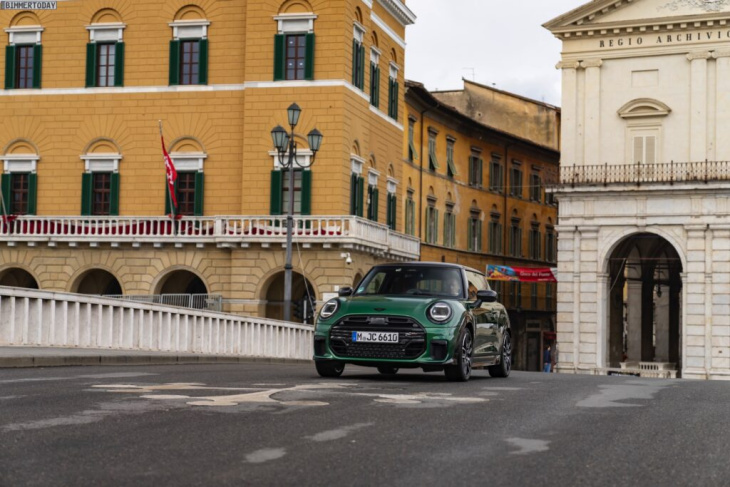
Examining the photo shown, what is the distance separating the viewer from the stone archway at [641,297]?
51688 mm

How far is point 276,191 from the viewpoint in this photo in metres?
46.9

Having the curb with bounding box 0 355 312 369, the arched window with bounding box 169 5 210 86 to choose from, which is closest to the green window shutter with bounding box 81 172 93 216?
the arched window with bounding box 169 5 210 86

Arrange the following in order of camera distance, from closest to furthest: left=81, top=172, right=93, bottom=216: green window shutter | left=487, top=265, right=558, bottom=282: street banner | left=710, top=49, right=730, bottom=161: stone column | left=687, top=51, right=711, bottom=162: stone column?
left=710, top=49, right=730, bottom=161: stone column → left=687, top=51, right=711, bottom=162: stone column → left=81, top=172, right=93, bottom=216: green window shutter → left=487, top=265, right=558, bottom=282: street banner

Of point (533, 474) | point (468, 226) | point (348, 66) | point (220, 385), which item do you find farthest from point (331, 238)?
point (533, 474)

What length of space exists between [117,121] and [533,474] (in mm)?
43234

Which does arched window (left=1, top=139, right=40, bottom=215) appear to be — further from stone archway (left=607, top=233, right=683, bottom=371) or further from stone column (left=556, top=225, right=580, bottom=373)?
stone archway (left=607, top=233, right=683, bottom=371)

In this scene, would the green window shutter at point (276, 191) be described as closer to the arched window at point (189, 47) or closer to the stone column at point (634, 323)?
the arched window at point (189, 47)

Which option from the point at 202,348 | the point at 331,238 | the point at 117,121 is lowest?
the point at 202,348

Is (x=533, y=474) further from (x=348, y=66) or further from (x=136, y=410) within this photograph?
(x=348, y=66)

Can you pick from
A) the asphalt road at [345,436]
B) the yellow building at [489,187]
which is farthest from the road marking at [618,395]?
the yellow building at [489,187]

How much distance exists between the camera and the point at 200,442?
873 centimetres

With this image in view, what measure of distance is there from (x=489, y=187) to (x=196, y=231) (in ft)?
88.1

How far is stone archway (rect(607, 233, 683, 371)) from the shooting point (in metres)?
51.7

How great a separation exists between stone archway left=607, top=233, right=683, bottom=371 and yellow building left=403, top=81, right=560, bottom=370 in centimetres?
1066
